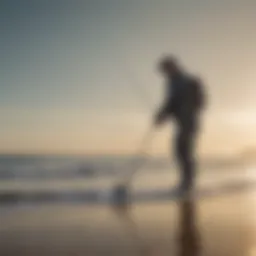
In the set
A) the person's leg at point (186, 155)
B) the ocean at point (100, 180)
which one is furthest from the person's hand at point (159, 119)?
the ocean at point (100, 180)

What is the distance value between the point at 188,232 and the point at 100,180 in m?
2.09

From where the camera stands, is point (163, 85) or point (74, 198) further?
point (163, 85)

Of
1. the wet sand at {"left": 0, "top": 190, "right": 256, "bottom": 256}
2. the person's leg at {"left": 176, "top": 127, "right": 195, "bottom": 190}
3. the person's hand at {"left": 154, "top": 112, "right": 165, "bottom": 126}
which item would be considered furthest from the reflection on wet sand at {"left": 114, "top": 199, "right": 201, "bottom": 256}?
the person's hand at {"left": 154, "top": 112, "right": 165, "bottom": 126}

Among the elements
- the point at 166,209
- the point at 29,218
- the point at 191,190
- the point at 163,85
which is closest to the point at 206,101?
the point at 163,85

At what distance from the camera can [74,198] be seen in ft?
8.45

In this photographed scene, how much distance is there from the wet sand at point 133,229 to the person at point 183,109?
0.31m

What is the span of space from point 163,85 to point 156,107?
15 cm

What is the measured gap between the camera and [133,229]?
1.82m

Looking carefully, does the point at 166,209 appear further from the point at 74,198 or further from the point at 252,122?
the point at 252,122

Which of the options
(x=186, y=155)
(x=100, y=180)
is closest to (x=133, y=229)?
(x=186, y=155)

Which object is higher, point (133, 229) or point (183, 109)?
point (183, 109)

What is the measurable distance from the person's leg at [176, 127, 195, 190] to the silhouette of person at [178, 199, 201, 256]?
1.05 ft

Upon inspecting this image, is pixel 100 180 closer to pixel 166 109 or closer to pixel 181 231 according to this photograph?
pixel 166 109

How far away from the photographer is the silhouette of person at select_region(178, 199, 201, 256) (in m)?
1.44
